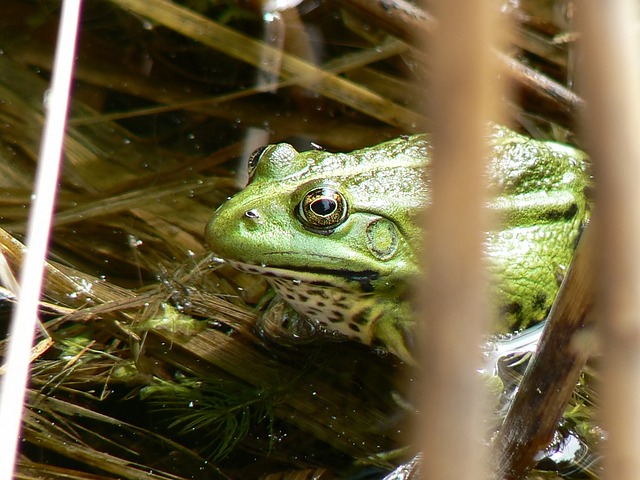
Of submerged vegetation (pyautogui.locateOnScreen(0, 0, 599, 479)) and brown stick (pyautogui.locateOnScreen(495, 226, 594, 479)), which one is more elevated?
submerged vegetation (pyautogui.locateOnScreen(0, 0, 599, 479))

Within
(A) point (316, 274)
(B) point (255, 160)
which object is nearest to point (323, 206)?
(A) point (316, 274)

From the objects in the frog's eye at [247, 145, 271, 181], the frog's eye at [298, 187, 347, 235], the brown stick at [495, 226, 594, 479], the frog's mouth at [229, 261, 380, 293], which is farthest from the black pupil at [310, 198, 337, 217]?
the brown stick at [495, 226, 594, 479]

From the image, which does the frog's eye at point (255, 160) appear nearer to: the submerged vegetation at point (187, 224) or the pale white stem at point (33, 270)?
the submerged vegetation at point (187, 224)

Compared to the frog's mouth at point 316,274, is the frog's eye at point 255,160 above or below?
above

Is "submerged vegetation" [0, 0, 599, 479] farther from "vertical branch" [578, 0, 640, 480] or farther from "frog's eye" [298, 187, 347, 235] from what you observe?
"vertical branch" [578, 0, 640, 480]

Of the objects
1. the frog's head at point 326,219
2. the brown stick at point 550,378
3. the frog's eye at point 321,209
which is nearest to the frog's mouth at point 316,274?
the frog's head at point 326,219
